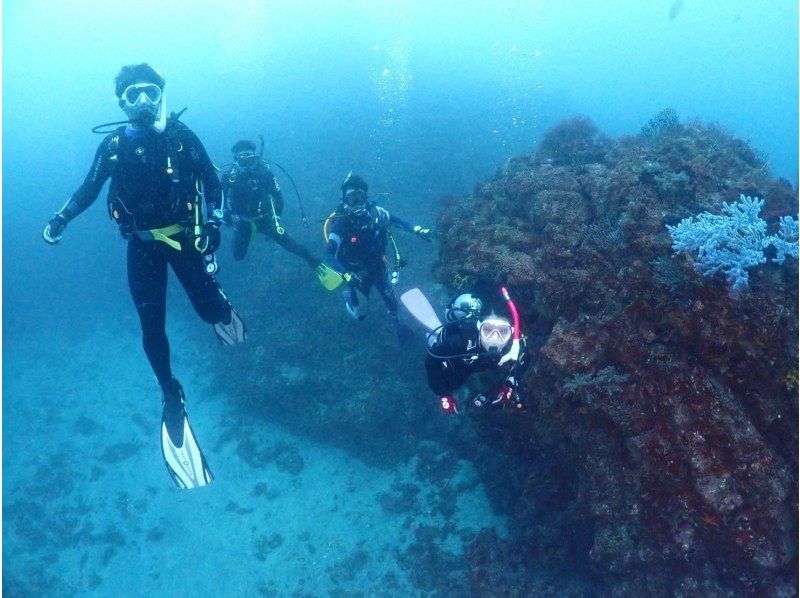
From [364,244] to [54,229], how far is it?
17.2 ft

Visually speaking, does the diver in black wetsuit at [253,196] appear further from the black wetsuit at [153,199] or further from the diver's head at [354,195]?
the black wetsuit at [153,199]

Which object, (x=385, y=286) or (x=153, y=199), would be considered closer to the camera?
(x=153, y=199)

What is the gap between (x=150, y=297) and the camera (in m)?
5.54

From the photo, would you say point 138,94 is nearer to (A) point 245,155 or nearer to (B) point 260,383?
(A) point 245,155

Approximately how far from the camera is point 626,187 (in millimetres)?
6465

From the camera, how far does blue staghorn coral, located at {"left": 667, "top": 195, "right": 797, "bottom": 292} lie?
177 inches

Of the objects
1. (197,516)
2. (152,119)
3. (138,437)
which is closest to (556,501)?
(152,119)

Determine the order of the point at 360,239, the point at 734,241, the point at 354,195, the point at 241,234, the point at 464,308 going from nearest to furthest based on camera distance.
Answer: the point at 734,241
the point at 464,308
the point at 354,195
the point at 360,239
the point at 241,234

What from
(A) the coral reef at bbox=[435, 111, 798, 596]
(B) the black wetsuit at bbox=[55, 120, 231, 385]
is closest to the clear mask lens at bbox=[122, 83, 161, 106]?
(B) the black wetsuit at bbox=[55, 120, 231, 385]

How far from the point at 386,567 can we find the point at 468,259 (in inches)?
282

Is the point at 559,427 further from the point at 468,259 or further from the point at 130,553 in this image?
the point at 130,553

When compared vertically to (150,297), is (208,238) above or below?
above

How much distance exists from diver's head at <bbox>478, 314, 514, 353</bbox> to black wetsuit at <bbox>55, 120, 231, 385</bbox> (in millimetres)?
3917

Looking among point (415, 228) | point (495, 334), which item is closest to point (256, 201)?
point (415, 228)
